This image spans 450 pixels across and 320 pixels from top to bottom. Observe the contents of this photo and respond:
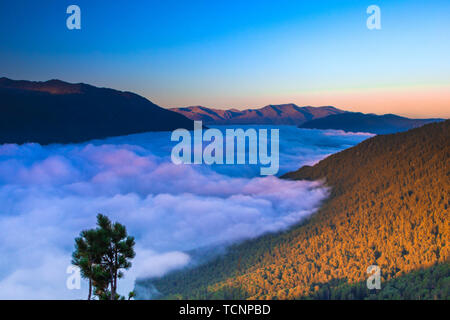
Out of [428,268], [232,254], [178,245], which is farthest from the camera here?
[178,245]

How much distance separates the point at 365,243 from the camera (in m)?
67.2

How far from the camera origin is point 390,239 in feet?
208

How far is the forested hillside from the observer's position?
49.7 metres

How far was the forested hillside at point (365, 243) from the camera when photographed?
49688mm

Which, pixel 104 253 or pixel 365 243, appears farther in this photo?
pixel 365 243

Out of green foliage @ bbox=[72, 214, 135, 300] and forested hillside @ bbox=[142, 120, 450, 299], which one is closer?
green foliage @ bbox=[72, 214, 135, 300]

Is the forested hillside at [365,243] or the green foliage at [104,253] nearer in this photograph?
the green foliage at [104,253]

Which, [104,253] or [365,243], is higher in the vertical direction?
[104,253]
